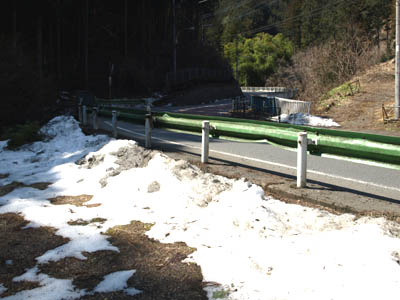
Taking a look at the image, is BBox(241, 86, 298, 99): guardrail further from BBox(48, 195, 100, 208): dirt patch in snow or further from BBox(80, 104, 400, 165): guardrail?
BBox(48, 195, 100, 208): dirt patch in snow

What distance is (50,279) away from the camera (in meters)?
4.07

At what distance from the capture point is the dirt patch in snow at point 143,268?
376 centimetres

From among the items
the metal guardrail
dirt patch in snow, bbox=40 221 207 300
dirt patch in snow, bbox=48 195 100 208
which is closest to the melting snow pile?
the metal guardrail

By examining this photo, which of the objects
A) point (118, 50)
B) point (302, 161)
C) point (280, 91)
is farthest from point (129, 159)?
point (280, 91)

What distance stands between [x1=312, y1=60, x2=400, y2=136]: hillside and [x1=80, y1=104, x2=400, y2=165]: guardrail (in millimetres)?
11593

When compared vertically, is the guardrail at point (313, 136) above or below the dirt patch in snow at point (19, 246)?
above

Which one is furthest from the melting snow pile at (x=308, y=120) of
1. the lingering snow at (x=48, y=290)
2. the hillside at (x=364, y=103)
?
the lingering snow at (x=48, y=290)

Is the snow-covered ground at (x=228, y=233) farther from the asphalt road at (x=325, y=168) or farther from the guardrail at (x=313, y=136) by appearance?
the asphalt road at (x=325, y=168)

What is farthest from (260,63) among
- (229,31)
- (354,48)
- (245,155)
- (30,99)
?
(245,155)

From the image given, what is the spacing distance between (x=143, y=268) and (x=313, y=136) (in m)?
3.66

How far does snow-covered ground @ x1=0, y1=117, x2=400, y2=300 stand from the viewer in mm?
3625

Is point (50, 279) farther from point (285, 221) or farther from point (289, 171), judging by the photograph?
point (289, 171)

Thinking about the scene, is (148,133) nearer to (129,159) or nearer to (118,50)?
(129,159)

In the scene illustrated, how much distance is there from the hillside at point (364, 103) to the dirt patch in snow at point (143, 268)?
51.7 ft
